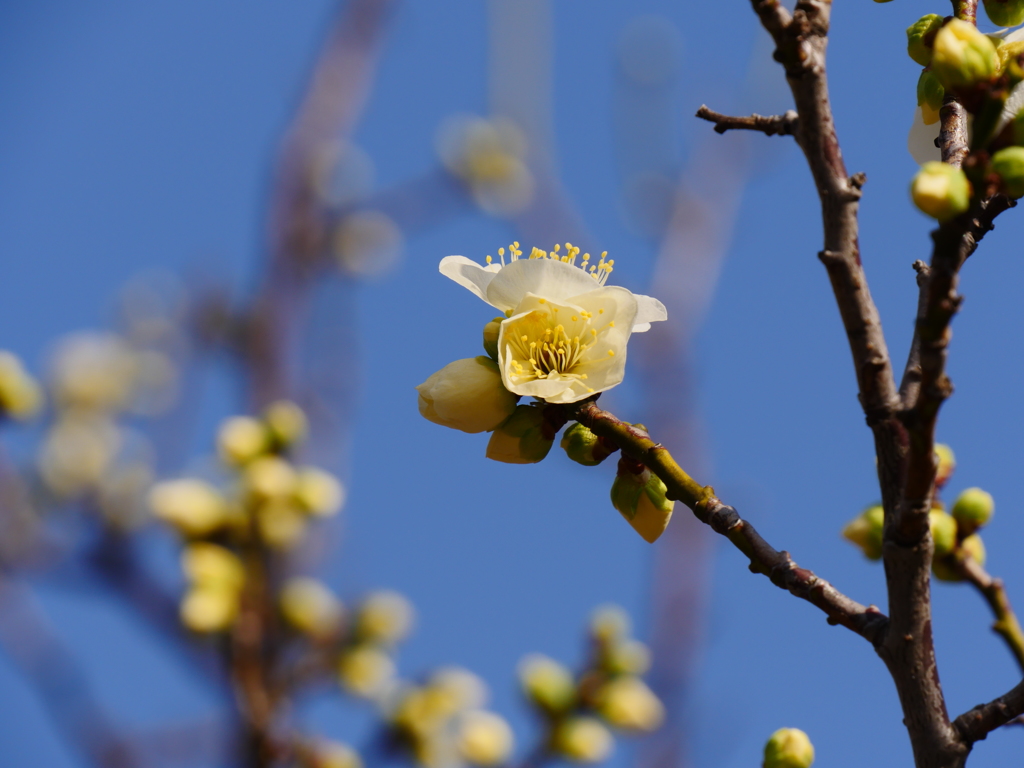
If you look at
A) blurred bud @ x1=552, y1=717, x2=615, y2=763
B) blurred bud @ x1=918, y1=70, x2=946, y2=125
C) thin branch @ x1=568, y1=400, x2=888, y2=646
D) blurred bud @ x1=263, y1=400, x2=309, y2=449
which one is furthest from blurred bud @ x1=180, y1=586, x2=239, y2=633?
blurred bud @ x1=918, y1=70, x2=946, y2=125

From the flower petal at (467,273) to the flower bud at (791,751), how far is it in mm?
742

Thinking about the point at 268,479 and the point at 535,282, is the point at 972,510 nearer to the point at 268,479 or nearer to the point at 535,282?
the point at 535,282

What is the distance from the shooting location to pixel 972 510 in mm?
1486

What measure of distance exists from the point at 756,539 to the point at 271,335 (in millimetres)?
1719

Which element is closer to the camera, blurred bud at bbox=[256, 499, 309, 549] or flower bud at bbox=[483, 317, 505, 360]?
flower bud at bbox=[483, 317, 505, 360]

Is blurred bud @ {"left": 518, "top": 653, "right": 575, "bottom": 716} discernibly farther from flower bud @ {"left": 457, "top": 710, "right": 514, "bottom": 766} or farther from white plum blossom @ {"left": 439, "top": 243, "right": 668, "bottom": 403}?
white plum blossom @ {"left": 439, "top": 243, "right": 668, "bottom": 403}

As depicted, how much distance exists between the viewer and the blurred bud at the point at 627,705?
2637mm

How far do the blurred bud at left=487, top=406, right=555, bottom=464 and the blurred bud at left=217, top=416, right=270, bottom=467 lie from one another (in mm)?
1449

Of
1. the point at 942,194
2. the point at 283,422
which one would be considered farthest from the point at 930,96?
the point at 283,422

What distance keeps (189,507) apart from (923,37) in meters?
2.13

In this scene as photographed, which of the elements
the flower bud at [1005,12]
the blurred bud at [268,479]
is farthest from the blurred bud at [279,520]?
the flower bud at [1005,12]

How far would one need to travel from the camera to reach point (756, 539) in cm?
98

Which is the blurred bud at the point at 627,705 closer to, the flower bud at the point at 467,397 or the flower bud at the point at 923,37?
the flower bud at the point at 467,397

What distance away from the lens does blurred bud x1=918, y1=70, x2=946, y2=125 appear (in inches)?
46.8
